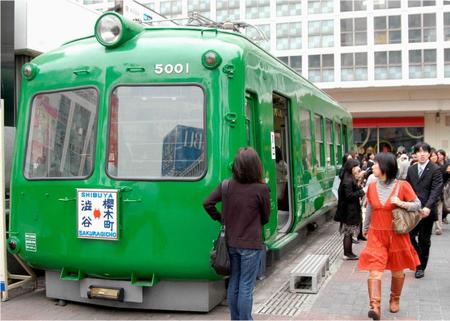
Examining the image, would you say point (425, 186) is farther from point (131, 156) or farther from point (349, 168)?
point (131, 156)

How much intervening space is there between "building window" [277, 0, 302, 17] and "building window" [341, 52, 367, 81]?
401cm

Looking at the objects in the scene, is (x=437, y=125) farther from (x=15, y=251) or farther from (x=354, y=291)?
(x=15, y=251)

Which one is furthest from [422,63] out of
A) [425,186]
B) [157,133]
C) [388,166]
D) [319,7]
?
[157,133]

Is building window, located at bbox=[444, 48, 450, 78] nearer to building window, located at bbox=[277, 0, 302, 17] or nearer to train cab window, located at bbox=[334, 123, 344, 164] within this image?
building window, located at bbox=[277, 0, 302, 17]

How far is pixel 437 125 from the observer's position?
34281 mm

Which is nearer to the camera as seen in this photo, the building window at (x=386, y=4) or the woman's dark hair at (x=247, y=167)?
the woman's dark hair at (x=247, y=167)

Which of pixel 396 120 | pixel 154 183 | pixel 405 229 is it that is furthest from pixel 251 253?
pixel 396 120

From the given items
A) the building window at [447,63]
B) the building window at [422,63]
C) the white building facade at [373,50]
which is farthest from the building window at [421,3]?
the building window at [447,63]

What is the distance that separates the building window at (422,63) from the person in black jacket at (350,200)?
25102mm

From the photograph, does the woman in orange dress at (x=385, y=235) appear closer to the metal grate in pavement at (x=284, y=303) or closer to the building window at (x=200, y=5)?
the metal grate in pavement at (x=284, y=303)

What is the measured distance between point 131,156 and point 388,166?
8.20ft

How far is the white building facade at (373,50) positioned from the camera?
31406 millimetres

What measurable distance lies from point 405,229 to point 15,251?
13.0 feet

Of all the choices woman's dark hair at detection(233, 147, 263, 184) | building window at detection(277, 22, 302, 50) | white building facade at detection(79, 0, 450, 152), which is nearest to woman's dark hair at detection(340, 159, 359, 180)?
woman's dark hair at detection(233, 147, 263, 184)
